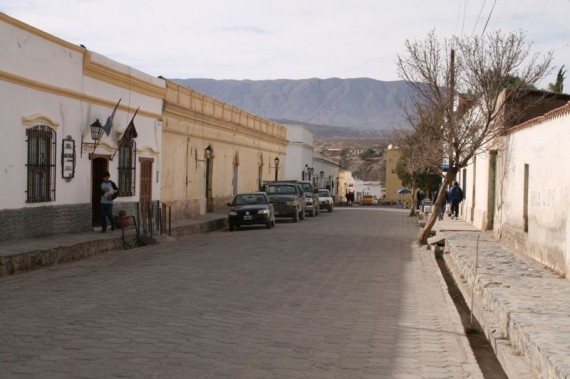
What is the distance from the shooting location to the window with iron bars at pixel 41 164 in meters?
18.5

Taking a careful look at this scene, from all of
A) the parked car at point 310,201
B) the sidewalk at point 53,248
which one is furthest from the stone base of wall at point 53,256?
the parked car at point 310,201

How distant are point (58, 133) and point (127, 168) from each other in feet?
17.5

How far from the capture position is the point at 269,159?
52656mm

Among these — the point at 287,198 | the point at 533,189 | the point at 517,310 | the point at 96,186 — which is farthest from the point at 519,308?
the point at 287,198

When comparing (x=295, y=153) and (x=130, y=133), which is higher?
(x=295, y=153)

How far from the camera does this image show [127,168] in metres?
25.1

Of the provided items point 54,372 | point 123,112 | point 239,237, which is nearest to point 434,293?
point 54,372

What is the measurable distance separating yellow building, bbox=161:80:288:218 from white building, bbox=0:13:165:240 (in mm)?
3922

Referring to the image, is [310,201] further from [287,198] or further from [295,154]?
[295,154]

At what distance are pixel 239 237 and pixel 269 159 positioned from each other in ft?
91.1

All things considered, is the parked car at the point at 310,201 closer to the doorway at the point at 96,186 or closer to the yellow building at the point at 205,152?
the yellow building at the point at 205,152

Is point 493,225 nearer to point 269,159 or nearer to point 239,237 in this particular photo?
point 239,237

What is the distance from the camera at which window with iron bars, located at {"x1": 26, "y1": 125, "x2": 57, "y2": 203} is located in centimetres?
1847

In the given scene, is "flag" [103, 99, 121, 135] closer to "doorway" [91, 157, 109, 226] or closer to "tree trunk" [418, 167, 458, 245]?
"doorway" [91, 157, 109, 226]
